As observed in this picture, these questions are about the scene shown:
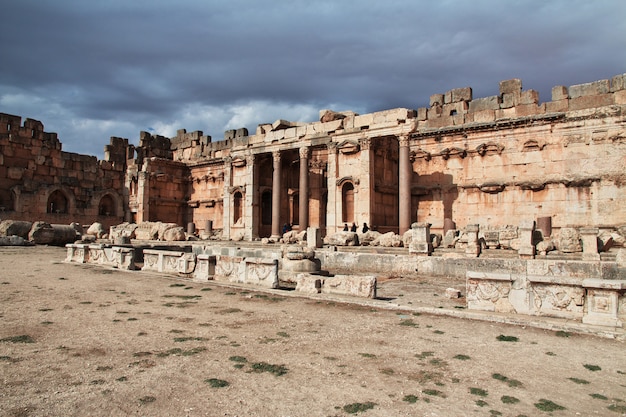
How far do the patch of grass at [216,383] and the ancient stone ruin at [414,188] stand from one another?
6152 millimetres

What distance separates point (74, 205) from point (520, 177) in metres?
32.2

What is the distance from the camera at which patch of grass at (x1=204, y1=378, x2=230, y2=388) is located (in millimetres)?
4570

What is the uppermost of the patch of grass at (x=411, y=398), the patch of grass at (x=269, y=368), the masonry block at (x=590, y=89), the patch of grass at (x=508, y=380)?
the masonry block at (x=590, y=89)

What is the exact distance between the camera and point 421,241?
16453mm

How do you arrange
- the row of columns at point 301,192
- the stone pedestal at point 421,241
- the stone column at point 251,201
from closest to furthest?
1. the stone pedestal at point 421,241
2. the row of columns at point 301,192
3. the stone column at point 251,201

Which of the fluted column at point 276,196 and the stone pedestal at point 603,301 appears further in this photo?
the fluted column at point 276,196

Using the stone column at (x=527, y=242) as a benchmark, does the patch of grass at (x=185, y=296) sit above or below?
below

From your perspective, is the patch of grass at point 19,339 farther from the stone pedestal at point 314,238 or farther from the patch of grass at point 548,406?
the stone pedestal at point 314,238

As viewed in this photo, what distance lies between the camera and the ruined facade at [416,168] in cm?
2166

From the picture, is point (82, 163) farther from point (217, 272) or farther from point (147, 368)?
point (147, 368)

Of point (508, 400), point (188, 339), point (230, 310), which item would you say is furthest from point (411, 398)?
point (230, 310)

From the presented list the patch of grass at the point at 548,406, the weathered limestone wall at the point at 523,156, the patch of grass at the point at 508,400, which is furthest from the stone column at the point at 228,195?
the patch of grass at the point at 548,406

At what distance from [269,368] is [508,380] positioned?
2.73m

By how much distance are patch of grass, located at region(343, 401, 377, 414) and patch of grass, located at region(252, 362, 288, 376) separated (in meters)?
1.11
